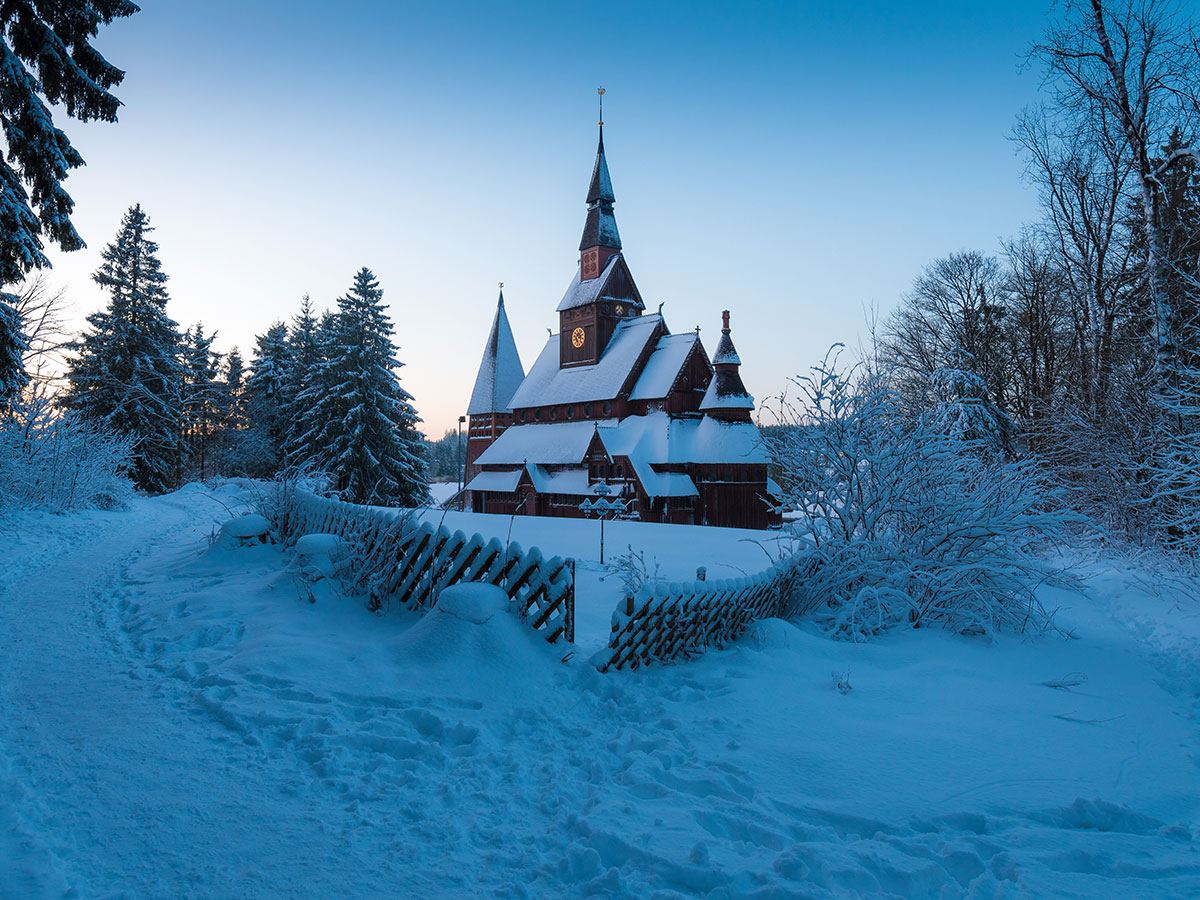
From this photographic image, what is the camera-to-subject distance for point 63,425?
17375 millimetres

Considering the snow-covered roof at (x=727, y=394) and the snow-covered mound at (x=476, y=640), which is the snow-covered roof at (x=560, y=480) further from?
the snow-covered mound at (x=476, y=640)

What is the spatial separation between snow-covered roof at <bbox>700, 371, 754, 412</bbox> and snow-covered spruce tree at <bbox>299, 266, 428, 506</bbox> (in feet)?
54.9

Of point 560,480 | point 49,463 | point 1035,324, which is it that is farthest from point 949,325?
point 49,463

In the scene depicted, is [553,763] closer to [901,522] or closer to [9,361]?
[901,522]

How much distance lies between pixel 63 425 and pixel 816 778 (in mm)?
21581

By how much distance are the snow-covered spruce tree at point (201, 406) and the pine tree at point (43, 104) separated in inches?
1489

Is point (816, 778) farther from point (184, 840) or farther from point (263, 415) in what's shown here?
point (263, 415)

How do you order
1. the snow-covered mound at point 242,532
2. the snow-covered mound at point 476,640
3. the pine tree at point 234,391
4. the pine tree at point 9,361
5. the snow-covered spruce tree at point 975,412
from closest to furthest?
the snow-covered mound at point 476,640
the pine tree at point 9,361
the snow-covered mound at point 242,532
the snow-covered spruce tree at point 975,412
the pine tree at point 234,391

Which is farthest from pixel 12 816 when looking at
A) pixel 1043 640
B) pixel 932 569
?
pixel 1043 640

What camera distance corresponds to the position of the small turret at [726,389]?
29969mm

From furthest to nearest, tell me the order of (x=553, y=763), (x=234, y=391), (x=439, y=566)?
(x=234, y=391) → (x=439, y=566) → (x=553, y=763)

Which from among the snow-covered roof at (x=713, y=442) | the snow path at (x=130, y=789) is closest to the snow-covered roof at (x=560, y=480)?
the snow-covered roof at (x=713, y=442)

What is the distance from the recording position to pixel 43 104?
8836 millimetres

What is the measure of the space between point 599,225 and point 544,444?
47.9 ft
